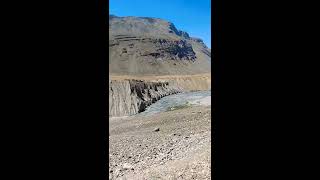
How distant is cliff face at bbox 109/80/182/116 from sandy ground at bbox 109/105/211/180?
9.97 meters

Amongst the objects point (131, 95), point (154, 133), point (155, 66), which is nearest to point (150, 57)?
point (155, 66)

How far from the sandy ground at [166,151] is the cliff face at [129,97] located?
9972mm

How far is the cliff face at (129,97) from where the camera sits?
3091 centimetres

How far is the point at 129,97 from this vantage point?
33.1 meters

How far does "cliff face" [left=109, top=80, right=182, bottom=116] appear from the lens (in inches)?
1217

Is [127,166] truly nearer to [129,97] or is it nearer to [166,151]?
[166,151]

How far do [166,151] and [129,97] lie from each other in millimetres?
20271

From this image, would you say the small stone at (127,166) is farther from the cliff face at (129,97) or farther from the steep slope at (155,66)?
the steep slope at (155,66)
